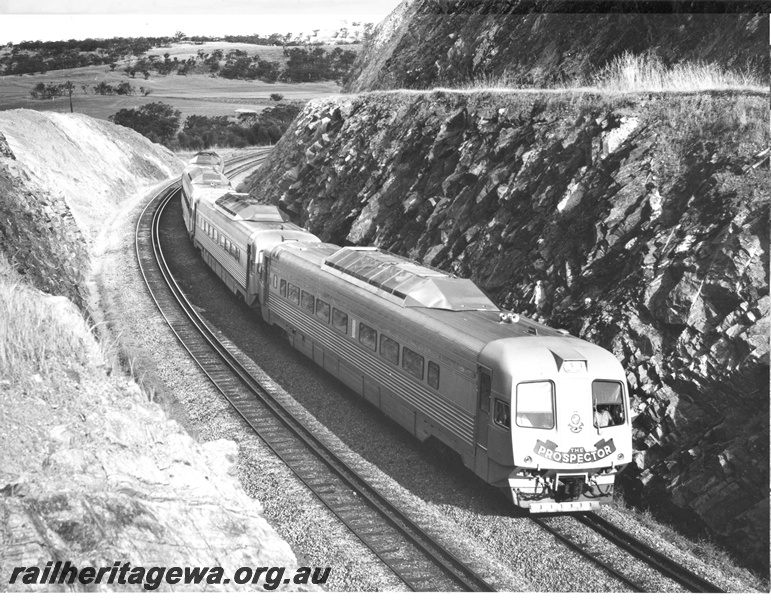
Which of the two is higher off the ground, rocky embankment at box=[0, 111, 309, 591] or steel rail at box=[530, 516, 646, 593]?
rocky embankment at box=[0, 111, 309, 591]

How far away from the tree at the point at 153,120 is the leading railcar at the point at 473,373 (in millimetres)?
52735

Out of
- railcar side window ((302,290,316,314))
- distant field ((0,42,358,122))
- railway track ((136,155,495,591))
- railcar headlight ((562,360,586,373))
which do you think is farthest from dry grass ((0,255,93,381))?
distant field ((0,42,358,122))

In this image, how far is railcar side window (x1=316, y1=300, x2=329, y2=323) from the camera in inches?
724

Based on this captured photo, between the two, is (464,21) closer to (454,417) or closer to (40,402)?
(454,417)

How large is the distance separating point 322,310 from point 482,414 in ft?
22.7

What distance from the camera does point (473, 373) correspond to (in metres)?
12.8

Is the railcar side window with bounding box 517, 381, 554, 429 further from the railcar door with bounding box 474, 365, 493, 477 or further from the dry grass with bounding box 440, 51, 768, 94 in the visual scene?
the dry grass with bounding box 440, 51, 768, 94

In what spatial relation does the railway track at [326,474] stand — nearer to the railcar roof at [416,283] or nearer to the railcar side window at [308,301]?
the railcar side window at [308,301]

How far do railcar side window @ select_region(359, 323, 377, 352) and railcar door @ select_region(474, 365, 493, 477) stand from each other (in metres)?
3.88

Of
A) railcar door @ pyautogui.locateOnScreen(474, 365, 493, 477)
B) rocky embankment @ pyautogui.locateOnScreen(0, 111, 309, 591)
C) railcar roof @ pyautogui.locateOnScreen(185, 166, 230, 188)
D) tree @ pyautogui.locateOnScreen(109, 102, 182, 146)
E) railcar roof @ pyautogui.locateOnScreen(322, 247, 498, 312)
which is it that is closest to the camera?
rocky embankment @ pyautogui.locateOnScreen(0, 111, 309, 591)

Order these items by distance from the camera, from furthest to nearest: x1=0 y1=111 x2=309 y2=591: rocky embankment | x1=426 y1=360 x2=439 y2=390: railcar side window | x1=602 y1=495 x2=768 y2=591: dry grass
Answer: x1=426 y1=360 x2=439 y2=390: railcar side window < x1=602 y1=495 x2=768 y2=591: dry grass < x1=0 y1=111 x2=309 y2=591: rocky embankment

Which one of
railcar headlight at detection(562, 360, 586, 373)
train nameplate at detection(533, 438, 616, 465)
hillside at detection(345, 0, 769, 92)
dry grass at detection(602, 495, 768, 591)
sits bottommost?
dry grass at detection(602, 495, 768, 591)

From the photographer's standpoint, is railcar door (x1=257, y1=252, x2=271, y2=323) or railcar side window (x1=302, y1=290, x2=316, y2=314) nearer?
railcar side window (x1=302, y1=290, x2=316, y2=314)

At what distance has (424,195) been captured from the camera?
2342 centimetres
